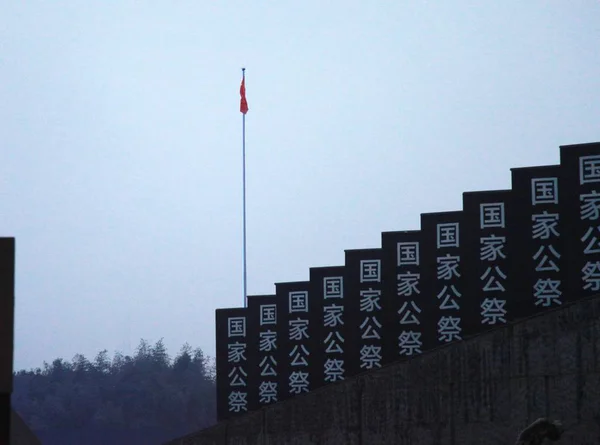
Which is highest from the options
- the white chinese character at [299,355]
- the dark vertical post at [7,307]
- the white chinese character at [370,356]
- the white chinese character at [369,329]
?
the white chinese character at [369,329]

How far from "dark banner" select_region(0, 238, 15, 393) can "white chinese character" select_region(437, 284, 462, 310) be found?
17.5 m

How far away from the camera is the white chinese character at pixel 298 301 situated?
86.3 feet

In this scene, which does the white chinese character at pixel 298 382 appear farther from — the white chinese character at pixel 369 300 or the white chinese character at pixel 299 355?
the white chinese character at pixel 369 300

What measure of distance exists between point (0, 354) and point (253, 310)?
21400 mm

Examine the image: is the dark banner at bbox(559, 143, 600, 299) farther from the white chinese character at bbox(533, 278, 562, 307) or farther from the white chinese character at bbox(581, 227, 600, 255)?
the white chinese character at bbox(533, 278, 562, 307)

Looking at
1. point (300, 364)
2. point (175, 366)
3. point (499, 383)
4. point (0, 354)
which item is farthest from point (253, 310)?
point (175, 366)

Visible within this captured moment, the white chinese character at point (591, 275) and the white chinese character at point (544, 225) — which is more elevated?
the white chinese character at point (544, 225)

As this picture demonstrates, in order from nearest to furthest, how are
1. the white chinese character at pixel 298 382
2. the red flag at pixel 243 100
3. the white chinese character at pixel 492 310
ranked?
the white chinese character at pixel 492 310 < the white chinese character at pixel 298 382 < the red flag at pixel 243 100

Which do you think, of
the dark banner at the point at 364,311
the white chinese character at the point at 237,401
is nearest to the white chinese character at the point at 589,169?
the dark banner at the point at 364,311

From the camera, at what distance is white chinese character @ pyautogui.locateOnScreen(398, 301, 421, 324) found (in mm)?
23547

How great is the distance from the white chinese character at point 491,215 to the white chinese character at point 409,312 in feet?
8.02

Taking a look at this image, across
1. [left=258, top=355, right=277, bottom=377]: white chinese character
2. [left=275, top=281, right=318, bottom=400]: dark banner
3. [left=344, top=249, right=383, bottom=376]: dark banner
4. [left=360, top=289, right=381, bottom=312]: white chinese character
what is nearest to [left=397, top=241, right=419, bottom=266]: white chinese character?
[left=344, top=249, right=383, bottom=376]: dark banner

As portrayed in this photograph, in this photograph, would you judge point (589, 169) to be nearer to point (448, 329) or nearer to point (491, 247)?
point (491, 247)

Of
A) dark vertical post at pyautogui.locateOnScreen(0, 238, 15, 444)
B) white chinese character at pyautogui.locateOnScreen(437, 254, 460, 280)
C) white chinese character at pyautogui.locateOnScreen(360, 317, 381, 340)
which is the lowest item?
dark vertical post at pyautogui.locateOnScreen(0, 238, 15, 444)
